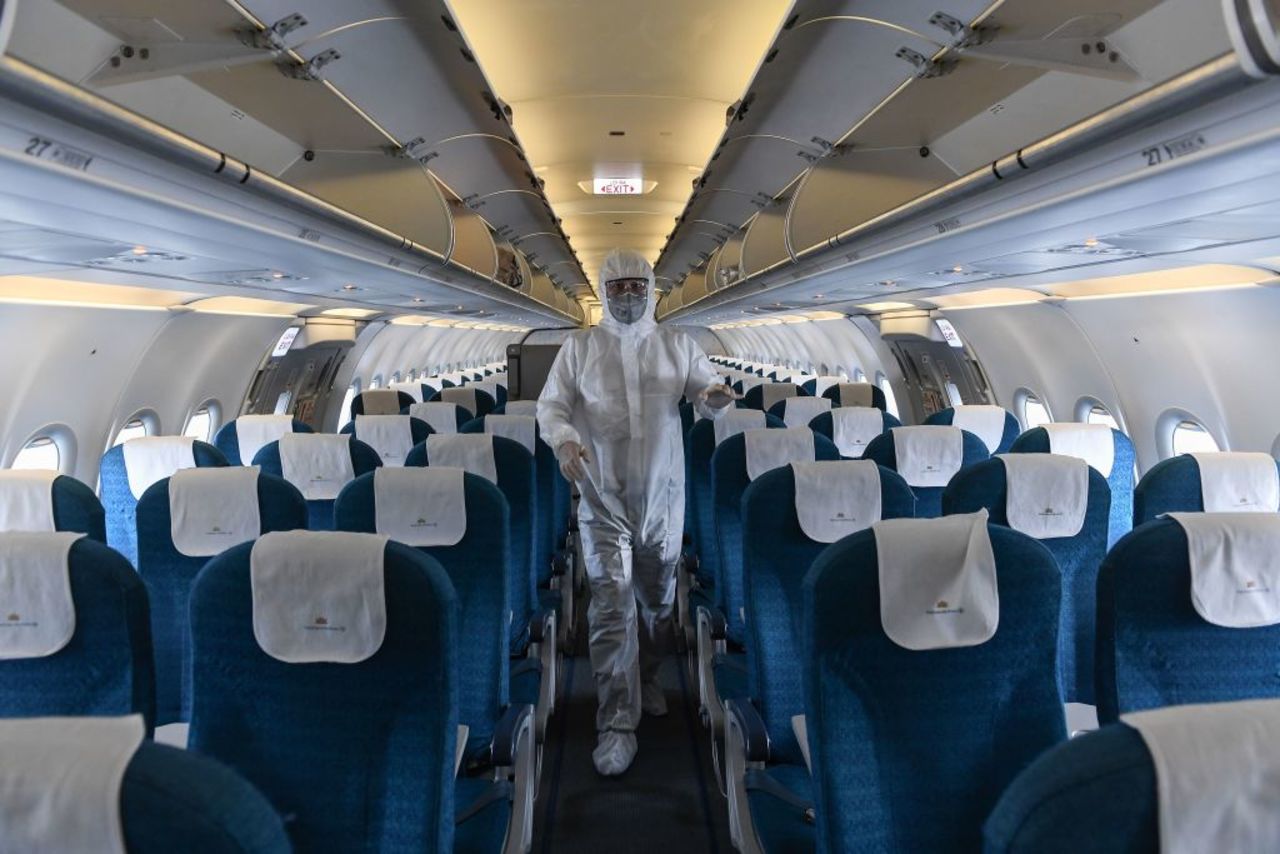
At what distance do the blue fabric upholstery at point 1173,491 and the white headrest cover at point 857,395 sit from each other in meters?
5.83

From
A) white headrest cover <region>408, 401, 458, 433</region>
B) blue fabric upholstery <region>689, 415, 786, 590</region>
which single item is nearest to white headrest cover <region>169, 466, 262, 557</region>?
blue fabric upholstery <region>689, 415, 786, 590</region>

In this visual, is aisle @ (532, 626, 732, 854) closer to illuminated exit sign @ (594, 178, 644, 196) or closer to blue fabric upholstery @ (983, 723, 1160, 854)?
blue fabric upholstery @ (983, 723, 1160, 854)

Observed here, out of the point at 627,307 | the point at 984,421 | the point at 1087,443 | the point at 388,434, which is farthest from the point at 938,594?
the point at 388,434

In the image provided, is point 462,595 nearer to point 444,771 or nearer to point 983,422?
point 444,771

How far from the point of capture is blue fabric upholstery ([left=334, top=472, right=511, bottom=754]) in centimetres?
306

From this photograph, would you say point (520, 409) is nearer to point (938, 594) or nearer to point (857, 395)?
point (857, 395)

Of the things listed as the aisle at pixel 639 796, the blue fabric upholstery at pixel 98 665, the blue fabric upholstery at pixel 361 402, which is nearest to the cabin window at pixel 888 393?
the blue fabric upholstery at pixel 361 402

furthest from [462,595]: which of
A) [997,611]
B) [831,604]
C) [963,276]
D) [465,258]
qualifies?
[465,258]

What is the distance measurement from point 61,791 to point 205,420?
9.57 m

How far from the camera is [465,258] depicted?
964 cm

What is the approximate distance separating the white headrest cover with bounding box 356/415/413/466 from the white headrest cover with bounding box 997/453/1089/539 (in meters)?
4.72

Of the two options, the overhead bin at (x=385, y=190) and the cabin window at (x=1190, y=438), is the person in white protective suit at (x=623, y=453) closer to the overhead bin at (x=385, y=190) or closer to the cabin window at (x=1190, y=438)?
the overhead bin at (x=385, y=190)

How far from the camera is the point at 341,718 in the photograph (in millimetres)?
1946

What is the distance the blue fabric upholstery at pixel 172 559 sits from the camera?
3125 mm
